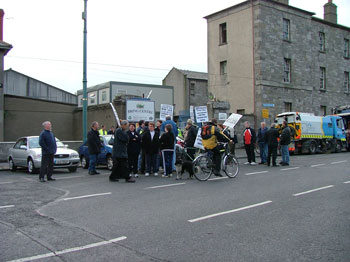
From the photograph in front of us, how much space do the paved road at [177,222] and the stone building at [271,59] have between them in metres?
20.8

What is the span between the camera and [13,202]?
315 inches

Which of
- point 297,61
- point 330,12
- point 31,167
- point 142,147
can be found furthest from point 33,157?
point 330,12

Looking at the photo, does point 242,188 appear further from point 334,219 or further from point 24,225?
point 24,225

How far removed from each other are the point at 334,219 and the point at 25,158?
460 inches

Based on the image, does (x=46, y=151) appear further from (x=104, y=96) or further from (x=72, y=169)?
(x=104, y=96)

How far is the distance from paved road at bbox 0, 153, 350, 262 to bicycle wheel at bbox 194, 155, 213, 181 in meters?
0.88

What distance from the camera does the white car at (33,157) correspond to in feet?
45.3

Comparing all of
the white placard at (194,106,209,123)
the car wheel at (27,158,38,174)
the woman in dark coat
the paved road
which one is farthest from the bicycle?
the white placard at (194,106,209,123)

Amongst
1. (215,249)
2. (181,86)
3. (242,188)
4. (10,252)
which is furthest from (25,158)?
(181,86)

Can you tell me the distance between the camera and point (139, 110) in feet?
64.7

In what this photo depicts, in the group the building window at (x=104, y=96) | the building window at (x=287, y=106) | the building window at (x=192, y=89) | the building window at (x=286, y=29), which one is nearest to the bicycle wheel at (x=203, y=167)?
the building window at (x=287, y=106)

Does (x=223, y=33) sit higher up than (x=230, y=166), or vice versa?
(x=223, y=33)

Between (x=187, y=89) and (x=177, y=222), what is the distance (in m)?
46.6

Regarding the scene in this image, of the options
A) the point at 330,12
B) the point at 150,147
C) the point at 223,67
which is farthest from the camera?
the point at 330,12
